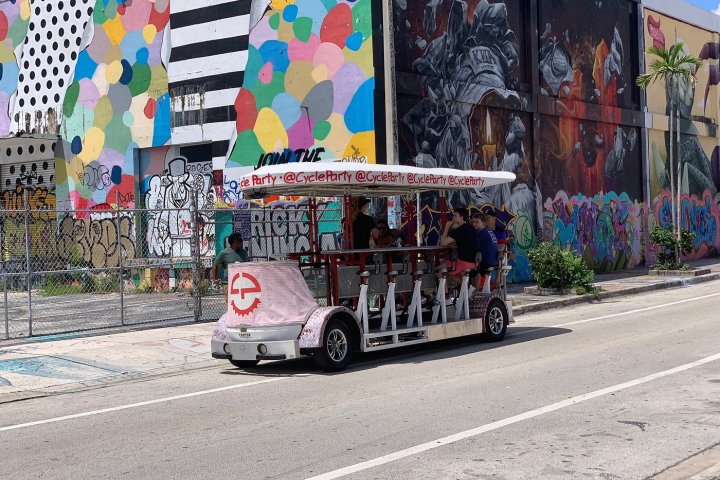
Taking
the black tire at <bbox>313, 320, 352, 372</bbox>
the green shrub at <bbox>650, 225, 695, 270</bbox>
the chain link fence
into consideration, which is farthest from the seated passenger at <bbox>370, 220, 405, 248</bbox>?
the green shrub at <bbox>650, 225, 695, 270</bbox>

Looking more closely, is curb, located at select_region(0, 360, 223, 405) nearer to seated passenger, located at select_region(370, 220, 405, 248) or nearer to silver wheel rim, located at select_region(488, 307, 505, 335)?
seated passenger, located at select_region(370, 220, 405, 248)

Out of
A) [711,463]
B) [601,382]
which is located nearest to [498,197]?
[601,382]

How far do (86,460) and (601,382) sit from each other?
5.73 meters

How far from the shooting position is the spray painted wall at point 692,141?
34188 mm

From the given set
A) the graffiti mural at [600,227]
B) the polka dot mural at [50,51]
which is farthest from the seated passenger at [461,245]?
the polka dot mural at [50,51]

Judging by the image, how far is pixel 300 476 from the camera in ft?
22.3

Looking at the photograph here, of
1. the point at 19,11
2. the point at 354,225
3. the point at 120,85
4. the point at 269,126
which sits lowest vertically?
the point at 354,225

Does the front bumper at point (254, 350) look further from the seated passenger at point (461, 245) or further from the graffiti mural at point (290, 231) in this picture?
the graffiti mural at point (290, 231)

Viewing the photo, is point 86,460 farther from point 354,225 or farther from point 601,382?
point 354,225

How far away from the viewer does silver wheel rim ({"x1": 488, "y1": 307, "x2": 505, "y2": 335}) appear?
47.4 ft

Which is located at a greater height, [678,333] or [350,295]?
[350,295]

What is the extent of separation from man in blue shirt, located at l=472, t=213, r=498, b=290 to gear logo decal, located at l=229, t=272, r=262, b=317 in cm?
→ 410

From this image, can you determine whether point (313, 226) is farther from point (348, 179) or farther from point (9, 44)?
point (9, 44)

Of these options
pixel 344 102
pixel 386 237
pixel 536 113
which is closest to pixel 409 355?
pixel 386 237
